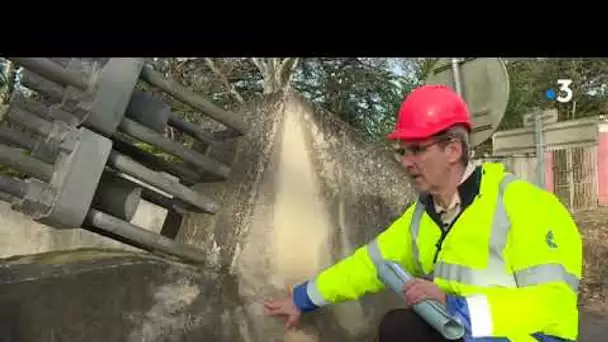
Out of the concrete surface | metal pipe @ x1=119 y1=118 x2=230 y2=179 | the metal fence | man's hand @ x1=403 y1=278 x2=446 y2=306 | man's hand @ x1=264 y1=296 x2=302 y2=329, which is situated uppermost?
the metal fence

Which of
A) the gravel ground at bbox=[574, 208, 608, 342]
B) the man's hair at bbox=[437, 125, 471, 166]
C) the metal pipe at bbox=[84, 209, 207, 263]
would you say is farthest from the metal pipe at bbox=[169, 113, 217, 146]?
the gravel ground at bbox=[574, 208, 608, 342]

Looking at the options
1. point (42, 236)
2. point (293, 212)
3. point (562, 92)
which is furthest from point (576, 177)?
point (293, 212)

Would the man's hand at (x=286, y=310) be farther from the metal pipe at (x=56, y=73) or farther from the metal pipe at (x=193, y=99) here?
the metal pipe at (x=56, y=73)

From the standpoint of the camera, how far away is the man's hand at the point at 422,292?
272cm

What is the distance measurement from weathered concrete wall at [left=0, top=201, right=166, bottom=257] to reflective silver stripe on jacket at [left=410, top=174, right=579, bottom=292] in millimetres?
2319

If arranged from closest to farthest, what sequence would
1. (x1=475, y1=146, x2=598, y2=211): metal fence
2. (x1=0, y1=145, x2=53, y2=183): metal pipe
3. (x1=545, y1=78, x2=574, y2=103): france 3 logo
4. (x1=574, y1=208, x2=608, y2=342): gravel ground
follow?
(x1=0, y1=145, x2=53, y2=183): metal pipe < (x1=574, y1=208, x2=608, y2=342): gravel ground < (x1=475, y1=146, x2=598, y2=211): metal fence < (x1=545, y1=78, x2=574, y2=103): france 3 logo

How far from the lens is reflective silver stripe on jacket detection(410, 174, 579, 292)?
2.59 m

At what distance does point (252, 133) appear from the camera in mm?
4020

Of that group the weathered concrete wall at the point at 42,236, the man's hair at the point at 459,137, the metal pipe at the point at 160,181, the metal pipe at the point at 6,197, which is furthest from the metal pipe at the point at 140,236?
the man's hair at the point at 459,137

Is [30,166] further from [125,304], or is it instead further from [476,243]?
[476,243]

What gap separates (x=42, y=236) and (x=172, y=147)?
2255 mm

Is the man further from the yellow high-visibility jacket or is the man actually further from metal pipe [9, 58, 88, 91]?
metal pipe [9, 58, 88, 91]

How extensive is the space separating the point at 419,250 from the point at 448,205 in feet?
0.86
